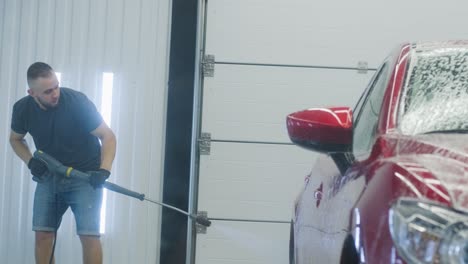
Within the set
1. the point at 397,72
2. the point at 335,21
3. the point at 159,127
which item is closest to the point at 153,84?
the point at 159,127

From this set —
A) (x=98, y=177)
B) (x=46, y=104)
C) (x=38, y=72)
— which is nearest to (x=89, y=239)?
(x=98, y=177)

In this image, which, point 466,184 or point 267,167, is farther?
point 267,167

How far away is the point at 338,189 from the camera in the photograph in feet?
8.25

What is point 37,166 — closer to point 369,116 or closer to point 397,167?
point 369,116

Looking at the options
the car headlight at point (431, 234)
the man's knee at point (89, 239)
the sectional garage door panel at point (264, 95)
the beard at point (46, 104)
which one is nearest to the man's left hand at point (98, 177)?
the man's knee at point (89, 239)

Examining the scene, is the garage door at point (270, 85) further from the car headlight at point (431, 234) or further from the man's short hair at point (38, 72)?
the car headlight at point (431, 234)

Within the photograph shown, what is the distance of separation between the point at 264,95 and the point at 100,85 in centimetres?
163

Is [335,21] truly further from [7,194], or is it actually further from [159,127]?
[7,194]

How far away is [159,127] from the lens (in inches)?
297

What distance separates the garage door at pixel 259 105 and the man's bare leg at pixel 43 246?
4.82 feet

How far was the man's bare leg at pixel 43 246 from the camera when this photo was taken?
21.4ft

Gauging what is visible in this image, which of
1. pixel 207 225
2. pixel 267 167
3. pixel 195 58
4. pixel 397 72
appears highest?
pixel 195 58

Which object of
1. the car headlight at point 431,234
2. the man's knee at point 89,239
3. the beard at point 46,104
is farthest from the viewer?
the man's knee at point 89,239

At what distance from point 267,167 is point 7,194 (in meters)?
2.59
